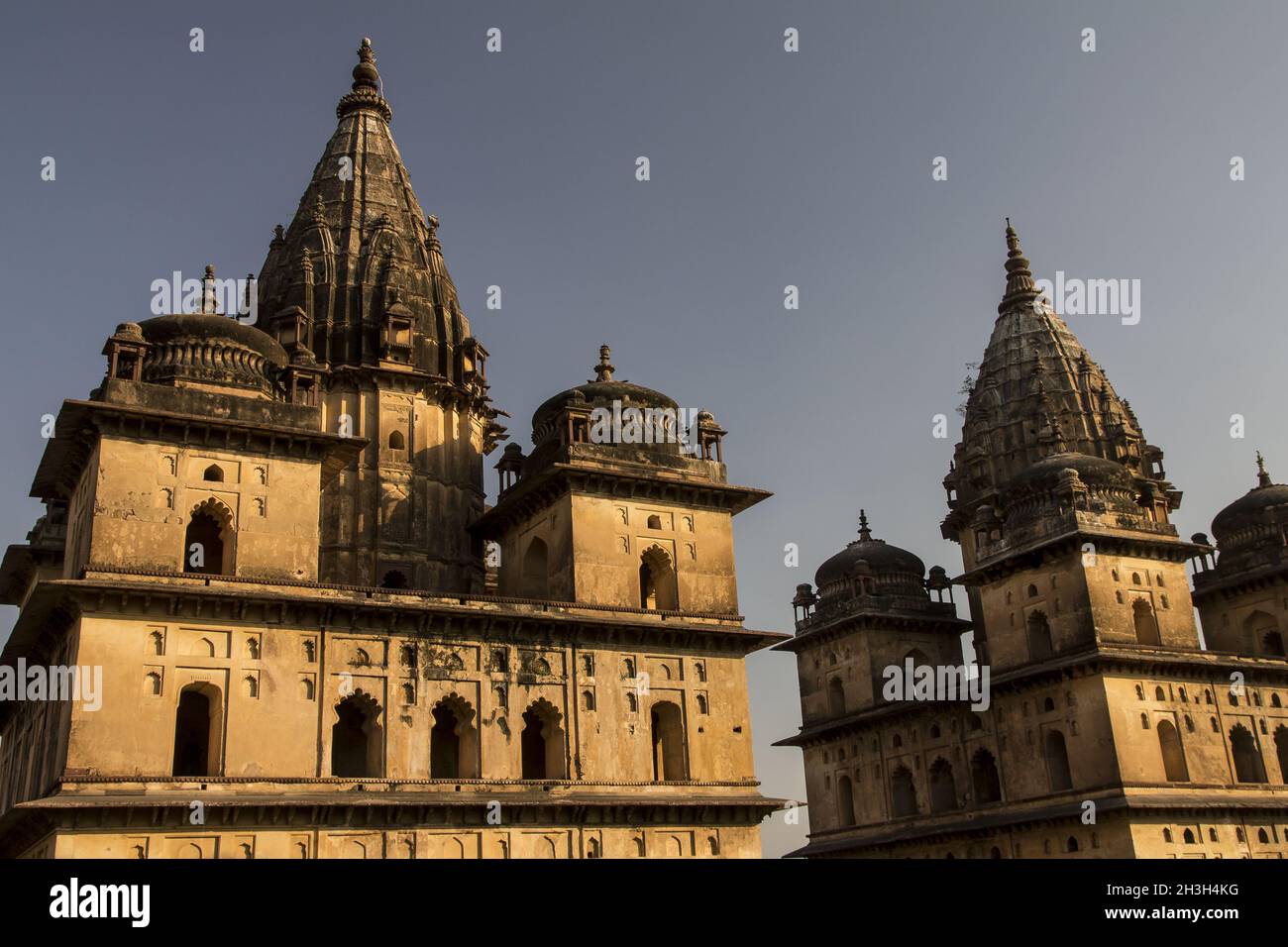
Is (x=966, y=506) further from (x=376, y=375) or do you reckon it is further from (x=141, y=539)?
(x=141, y=539)

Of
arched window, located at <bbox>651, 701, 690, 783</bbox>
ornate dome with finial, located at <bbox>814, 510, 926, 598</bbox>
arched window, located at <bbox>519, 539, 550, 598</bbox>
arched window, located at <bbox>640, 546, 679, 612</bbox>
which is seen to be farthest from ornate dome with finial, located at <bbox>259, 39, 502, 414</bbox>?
ornate dome with finial, located at <bbox>814, 510, 926, 598</bbox>

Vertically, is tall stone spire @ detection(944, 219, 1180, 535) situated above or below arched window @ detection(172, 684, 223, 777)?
above

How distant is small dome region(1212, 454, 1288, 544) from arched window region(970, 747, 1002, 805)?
1617 centimetres

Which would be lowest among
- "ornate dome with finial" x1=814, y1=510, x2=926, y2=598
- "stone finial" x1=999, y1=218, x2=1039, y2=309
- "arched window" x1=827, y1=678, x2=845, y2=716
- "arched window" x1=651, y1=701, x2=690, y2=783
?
"arched window" x1=651, y1=701, x2=690, y2=783

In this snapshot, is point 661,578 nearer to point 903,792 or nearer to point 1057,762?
point 1057,762

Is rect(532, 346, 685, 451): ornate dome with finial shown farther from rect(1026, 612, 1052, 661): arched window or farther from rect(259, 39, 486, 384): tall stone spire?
rect(1026, 612, 1052, 661): arched window

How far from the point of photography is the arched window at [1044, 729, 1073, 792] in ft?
140

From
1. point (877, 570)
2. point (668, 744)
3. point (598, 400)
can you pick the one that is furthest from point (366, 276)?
point (877, 570)

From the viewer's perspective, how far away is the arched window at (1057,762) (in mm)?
42719

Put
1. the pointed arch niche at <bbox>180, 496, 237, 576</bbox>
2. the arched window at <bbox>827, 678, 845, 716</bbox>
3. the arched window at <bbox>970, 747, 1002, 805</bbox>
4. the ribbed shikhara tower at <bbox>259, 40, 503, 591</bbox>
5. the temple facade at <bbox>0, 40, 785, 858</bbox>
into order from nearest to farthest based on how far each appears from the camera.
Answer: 1. the temple facade at <bbox>0, 40, 785, 858</bbox>
2. the pointed arch niche at <bbox>180, 496, 237, 576</bbox>
3. the ribbed shikhara tower at <bbox>259, 40, 503, 591</bbox>
4. the arched window at <bbox>970, 747, 1002, 805</bbox>
5. the arched window at <bbox>827, 678, 845, 716</bbox>
